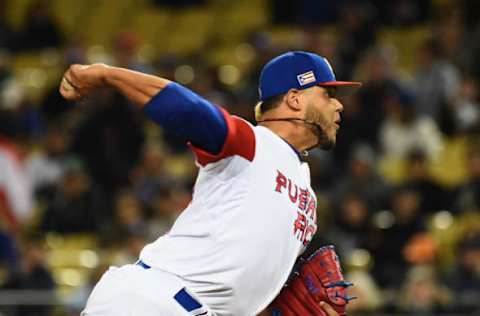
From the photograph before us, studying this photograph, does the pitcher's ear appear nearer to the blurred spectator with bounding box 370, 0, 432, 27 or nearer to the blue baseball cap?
the blue baseball cap

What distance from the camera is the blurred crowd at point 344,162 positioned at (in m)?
10.3

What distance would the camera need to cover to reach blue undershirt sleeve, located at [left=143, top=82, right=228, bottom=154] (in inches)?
171

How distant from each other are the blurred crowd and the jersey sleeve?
508 centimetres

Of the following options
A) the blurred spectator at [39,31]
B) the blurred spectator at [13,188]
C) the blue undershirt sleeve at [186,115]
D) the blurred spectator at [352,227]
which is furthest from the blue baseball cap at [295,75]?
the blurred spectator at [39,31]

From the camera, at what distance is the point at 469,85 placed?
12156mm

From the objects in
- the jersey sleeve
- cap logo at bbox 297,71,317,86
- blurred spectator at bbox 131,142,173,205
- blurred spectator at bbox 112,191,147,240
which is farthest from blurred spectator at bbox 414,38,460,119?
the jersey sleeve

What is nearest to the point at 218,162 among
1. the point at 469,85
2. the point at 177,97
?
the point at 177,97

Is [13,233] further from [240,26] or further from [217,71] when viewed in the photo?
[240,26]

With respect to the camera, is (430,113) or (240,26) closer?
(430,113)

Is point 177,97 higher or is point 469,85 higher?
point 177,97

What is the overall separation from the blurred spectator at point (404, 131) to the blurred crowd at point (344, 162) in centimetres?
1

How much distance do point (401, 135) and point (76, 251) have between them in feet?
11.0

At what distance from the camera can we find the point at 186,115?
14.3 ft

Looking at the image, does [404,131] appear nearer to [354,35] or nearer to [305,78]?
[354,35]
